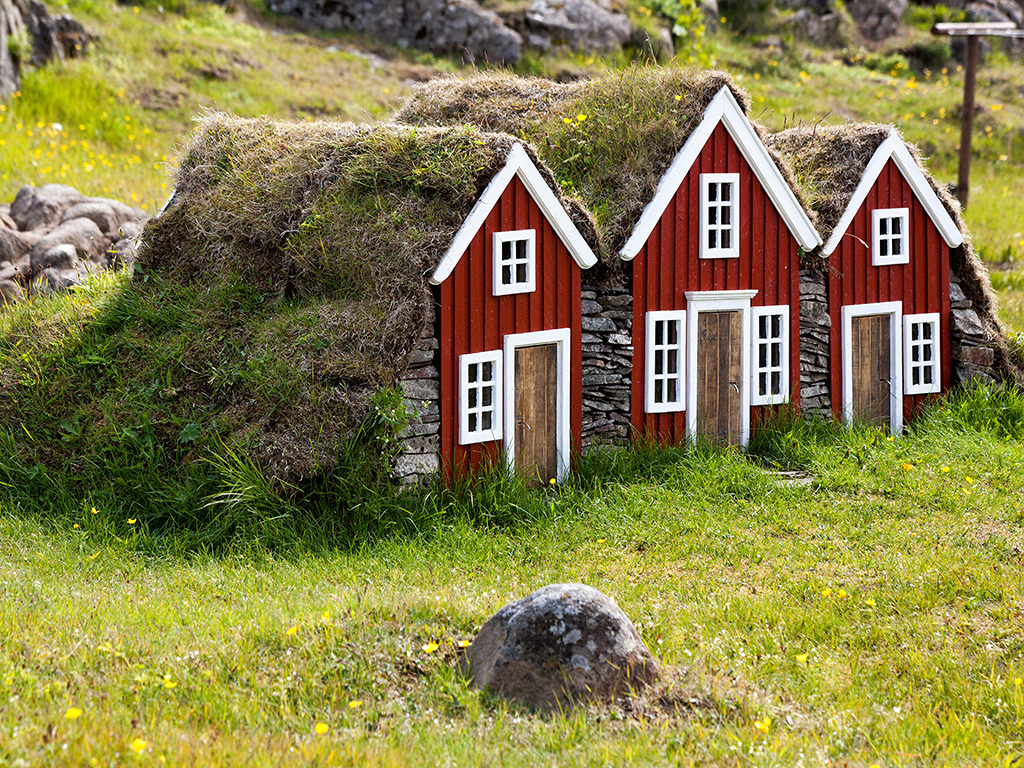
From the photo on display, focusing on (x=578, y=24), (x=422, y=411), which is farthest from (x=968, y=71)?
(x=422, y=411)

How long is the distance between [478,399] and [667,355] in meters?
2.73

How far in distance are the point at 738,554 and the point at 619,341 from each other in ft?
10.1

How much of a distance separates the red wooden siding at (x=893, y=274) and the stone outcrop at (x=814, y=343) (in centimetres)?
10

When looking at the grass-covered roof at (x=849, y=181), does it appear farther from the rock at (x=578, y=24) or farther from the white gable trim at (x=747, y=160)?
the rock at (x=578, y=24)

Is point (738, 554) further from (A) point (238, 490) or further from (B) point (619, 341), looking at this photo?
(A) point (238, 490)

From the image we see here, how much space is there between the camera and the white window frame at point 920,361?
13.7 meters

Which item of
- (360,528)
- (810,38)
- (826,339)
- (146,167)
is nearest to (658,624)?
(360,528)

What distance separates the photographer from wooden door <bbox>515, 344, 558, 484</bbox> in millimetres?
10875

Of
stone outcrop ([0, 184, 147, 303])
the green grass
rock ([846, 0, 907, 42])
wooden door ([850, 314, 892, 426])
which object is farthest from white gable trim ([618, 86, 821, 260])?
rock ([846, 0, 907, 42])

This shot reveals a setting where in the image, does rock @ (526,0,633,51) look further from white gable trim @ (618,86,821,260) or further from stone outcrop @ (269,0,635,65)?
white gable trim @ (618,86,821,260)

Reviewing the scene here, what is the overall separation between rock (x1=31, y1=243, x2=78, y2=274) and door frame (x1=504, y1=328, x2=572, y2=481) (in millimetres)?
7420

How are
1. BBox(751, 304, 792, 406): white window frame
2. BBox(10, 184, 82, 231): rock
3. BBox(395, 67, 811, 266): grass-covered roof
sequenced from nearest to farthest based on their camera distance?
BBox(395, 67, 811, 266): grass-covered roof
BBox(751, 304, 792, 406): white window frame
BBox(10, 184, 82, 231): rock

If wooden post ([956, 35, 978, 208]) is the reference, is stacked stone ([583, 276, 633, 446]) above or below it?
below

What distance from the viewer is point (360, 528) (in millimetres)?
9578
